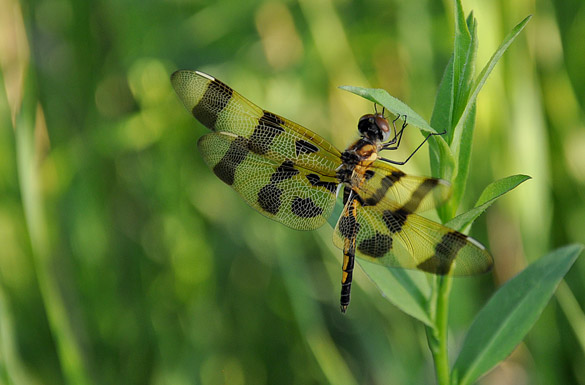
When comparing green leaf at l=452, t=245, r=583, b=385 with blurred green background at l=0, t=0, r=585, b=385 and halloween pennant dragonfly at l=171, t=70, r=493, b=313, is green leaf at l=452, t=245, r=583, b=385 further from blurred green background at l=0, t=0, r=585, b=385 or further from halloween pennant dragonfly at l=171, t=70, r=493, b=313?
blurred green background at l=0, t=0, r=585, b=385

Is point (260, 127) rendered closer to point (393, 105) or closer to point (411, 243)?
point (411, 243)

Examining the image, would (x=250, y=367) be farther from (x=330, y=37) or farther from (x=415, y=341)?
(x=330, y=37)

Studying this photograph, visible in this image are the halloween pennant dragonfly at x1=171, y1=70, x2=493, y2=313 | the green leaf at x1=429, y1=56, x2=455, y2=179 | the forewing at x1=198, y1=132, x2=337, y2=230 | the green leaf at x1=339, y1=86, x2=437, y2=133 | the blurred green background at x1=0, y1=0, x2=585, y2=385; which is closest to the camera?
the green leaf at x1=339, y1=86, x2=437, y2=133

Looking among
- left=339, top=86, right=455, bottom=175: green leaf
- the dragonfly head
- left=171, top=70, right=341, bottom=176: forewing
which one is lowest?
left=171, top=70, right=341, bottom=176: forewing

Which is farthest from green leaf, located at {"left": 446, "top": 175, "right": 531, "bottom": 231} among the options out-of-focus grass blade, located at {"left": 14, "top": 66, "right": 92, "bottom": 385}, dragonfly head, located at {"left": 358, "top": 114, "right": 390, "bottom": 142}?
out-of-focus grass blade, located at {"left": 14, "top": 66, "right": 92, "bottom": 385}

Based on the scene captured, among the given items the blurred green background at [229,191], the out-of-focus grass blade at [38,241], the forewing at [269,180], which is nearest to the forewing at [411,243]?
the forewing at [269,180]

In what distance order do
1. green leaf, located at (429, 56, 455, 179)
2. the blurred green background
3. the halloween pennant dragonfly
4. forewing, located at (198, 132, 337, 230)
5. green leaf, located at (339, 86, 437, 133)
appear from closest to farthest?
green leaf, located at (339, 86, 437, 133) → green leaf, located at (429, 56, 455, 179) → the halloween pennant dragonfly → forewing, located at (198, 132, 337, 230) → the blurred green background

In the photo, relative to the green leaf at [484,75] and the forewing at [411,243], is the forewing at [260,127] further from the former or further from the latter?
the green leaf at [484,75]

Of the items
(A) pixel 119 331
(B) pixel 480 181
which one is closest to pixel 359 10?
(B) pixel 480 181
